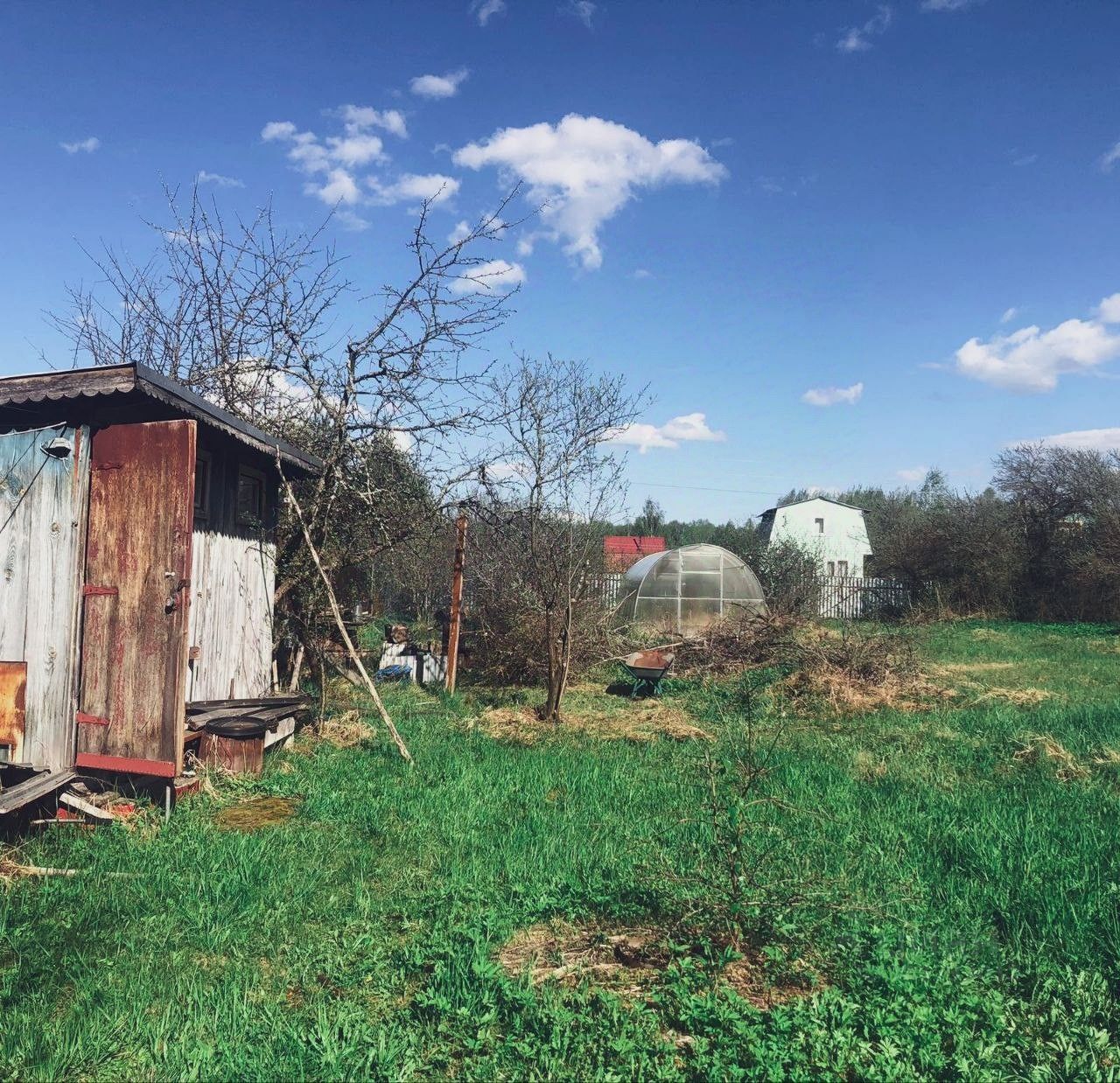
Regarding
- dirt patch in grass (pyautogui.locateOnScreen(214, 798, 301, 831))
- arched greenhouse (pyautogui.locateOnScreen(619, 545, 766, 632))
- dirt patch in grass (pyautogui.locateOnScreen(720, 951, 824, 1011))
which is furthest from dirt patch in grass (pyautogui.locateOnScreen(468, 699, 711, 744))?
arched greenhouse (pyautogui.locateOnScreen(619, 545, 766, 632))

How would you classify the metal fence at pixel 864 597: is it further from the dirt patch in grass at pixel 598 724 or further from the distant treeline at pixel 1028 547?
the dirt patch in grass at pixel 598 724

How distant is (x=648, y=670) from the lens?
10945 mm

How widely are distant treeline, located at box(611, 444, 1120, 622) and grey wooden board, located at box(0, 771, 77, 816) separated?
740 inches

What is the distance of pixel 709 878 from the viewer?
3.90 m

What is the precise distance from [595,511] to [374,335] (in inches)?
185

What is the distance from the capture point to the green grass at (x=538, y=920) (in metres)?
2.94

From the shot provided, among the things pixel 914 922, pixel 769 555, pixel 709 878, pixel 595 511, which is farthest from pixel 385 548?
pixel 769 555

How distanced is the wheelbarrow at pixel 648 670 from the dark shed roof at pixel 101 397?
6482 millimetres

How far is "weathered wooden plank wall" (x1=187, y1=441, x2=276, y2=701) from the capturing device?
6973 millimetres

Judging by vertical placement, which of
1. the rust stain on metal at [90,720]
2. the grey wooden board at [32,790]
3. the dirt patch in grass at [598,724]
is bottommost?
the dirt patch in grass at [598,724]

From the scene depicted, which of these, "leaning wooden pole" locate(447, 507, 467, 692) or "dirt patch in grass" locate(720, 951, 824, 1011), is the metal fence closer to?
"leaning wooden pole" locate(447, 507, 467, 692)

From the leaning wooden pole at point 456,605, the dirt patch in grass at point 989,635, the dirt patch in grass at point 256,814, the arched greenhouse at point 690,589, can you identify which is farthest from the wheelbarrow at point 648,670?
the dirt patch in grass at point 989,635

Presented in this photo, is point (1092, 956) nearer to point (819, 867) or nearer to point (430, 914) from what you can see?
point (819, 867)

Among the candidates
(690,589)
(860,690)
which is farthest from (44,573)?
(690,589)
